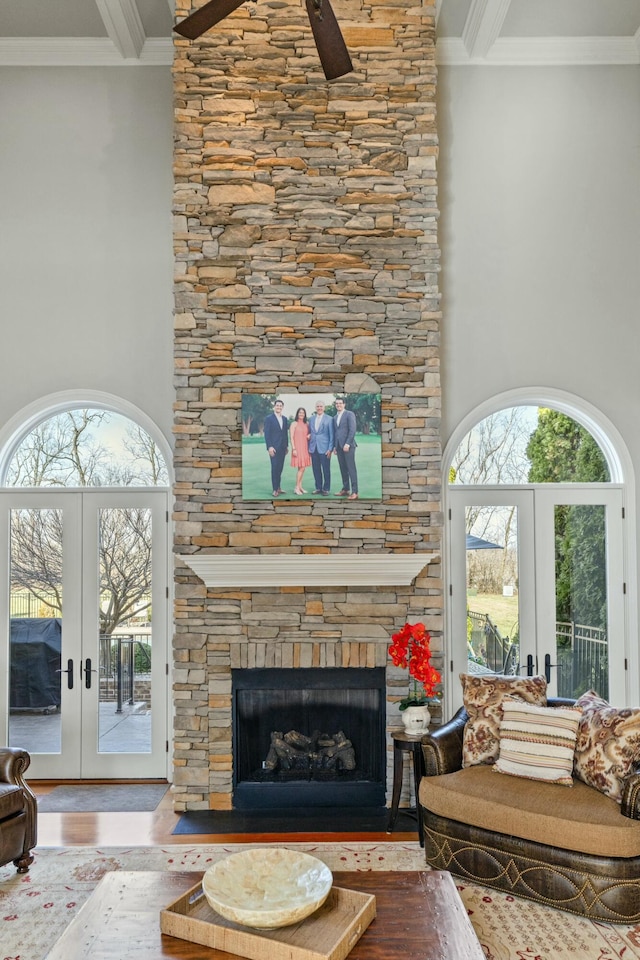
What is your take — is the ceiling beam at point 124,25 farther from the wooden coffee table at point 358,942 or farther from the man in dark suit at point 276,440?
the wooden coffee table at point 358,942

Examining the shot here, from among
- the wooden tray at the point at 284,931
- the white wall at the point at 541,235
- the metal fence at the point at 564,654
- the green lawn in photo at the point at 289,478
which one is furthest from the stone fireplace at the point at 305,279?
the wooden tray at the point at 284,931

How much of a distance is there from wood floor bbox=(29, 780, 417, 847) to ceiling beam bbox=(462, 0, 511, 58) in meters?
5.21

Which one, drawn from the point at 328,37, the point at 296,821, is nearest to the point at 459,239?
the point at 328,37

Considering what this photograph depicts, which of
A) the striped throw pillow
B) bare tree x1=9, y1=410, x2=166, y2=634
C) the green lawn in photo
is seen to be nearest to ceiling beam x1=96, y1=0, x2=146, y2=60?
bare tree x1=9, y1=410, x2=166, y2=634

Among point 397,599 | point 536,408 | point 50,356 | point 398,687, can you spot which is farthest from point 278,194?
point 398,687

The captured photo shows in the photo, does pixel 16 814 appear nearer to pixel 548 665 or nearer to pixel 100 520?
pixel 100 520

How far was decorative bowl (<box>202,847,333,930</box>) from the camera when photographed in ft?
7.78

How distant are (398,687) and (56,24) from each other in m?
5.08

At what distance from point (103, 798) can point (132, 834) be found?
0.67m

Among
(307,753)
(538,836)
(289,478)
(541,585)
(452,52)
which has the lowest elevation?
(307,753)

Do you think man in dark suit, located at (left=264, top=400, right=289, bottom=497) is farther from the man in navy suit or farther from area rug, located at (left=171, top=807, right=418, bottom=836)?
area rug, located at (left=171, top=807, right=418, bottom=836)

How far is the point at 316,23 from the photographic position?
3.07 metres

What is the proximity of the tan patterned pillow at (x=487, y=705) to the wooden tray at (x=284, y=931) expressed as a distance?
1.40m

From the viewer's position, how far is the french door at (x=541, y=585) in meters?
5.12
